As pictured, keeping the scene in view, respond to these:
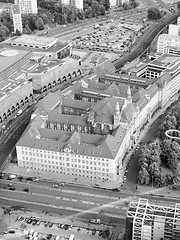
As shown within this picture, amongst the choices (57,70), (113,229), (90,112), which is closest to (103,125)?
(90,112)

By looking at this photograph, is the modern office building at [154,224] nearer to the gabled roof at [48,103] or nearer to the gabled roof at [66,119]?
the gabled roof at [66,119]

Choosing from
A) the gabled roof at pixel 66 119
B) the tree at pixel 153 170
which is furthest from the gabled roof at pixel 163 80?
the tree at pixel 153 170

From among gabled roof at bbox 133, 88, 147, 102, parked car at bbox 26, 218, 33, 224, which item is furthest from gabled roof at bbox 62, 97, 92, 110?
parked car at bbox 26, 218, 33, 224

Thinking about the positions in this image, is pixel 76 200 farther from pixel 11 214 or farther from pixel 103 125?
pixel 103 125

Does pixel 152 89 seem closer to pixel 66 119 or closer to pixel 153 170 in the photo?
pixel 66 119

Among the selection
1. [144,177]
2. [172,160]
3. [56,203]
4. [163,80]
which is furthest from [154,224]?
Result: [163,80]

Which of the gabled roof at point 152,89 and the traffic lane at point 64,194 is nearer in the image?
the traffic lane at point 64,194

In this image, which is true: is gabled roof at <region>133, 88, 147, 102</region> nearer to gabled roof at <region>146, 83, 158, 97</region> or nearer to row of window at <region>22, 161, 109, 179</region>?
gabled roof at <region>146, 83, 158, 97</region>
